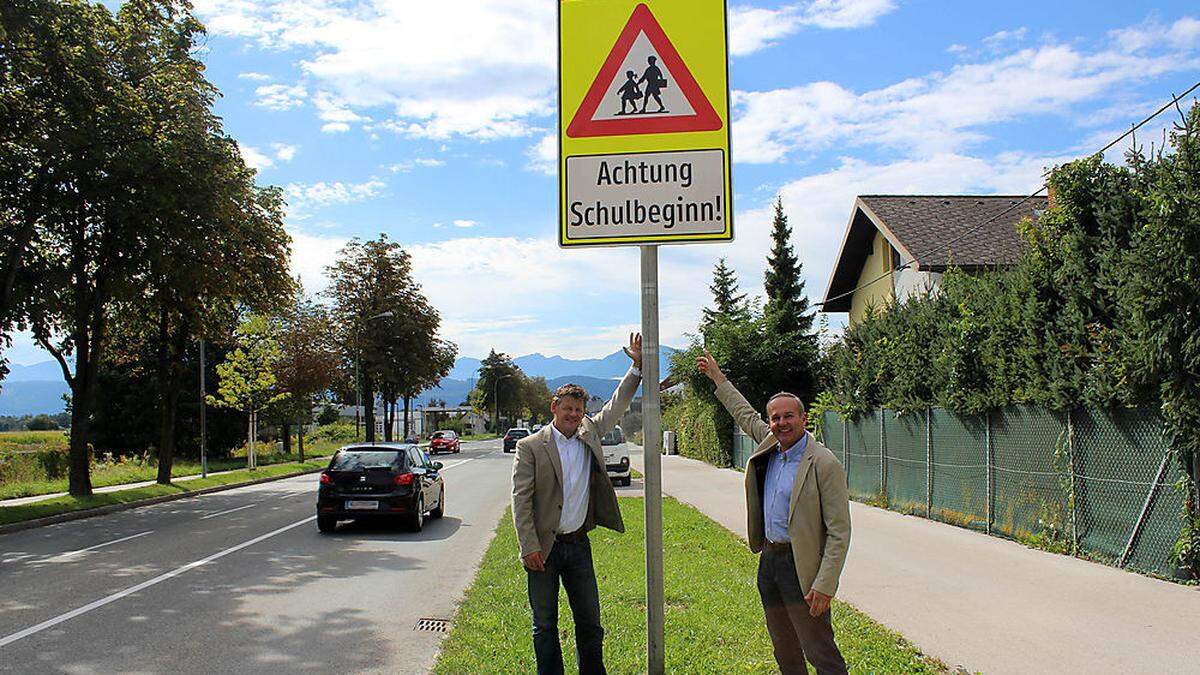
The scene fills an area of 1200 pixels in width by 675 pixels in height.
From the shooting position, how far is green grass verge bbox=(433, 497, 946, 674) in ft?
20.0

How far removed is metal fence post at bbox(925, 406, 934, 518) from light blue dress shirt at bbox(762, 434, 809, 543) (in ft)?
37.4

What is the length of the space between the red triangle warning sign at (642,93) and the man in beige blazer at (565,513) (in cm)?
124

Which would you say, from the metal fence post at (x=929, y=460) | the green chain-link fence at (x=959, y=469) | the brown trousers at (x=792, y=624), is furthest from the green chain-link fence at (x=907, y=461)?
the brown trousers at (x=792, y=624)

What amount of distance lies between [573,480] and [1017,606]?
17.1 feet

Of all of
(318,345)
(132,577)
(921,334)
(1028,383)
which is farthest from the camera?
(318,345)

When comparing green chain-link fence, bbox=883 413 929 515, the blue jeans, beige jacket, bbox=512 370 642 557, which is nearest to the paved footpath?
green chain-link fence, bbox=883 413 929 515

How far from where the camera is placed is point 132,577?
34.8 feet

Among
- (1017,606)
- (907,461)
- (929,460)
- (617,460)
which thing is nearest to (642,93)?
(1017,606)

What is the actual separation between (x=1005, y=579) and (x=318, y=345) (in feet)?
127

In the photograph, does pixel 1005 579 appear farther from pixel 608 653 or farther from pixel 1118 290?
pixel 608 653

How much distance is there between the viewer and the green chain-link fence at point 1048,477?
9438mm

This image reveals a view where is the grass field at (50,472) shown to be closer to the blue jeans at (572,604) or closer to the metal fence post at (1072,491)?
the blue jeans at (572,604)

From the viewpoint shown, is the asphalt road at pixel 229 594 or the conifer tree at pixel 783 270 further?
the conifer tree at pixel 783 270

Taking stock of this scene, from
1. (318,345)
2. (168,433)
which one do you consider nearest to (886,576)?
(168,433)
